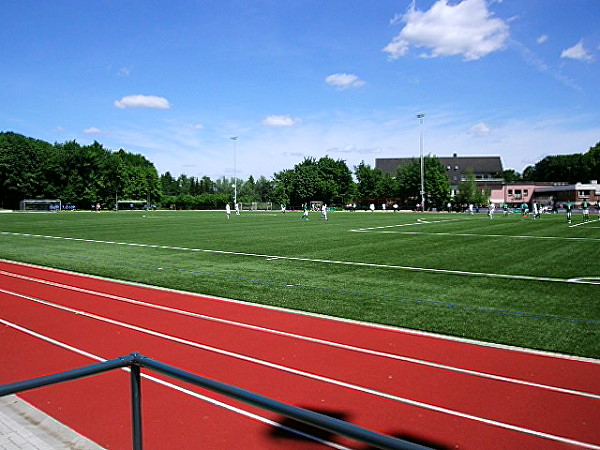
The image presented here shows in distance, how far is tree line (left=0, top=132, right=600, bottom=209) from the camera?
95.2 meters

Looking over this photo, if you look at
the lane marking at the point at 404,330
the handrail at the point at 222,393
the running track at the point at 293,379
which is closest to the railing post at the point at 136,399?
the handrail at the point at 222,393

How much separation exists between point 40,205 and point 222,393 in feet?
340

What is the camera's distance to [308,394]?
235 inches

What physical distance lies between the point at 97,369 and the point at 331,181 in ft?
349

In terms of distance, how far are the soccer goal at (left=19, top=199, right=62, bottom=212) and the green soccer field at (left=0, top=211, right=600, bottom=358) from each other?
73244 millimetres

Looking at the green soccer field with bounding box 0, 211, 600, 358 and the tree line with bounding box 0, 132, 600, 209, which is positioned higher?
the tree line with bounding box 0, 132, 600, 209

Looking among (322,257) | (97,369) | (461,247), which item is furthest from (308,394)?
(461,247)

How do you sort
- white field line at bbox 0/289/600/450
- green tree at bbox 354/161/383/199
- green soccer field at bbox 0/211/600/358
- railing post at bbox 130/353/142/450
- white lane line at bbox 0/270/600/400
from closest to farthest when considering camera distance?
railing post at bbox 130/353/142/450 < white field line at bbox 0/289/600/450 < white lane line at bbox 0/270/600/400 < green soccer field at bbox 0/211/600/358 < green tree at bbox 354/161/383/199

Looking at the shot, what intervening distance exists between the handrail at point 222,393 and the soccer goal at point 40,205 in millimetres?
100401

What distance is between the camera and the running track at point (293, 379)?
504 cm

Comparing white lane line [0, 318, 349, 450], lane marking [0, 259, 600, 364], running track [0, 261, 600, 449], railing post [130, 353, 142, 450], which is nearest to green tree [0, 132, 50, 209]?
lane marking [0, 259, 600, 364]

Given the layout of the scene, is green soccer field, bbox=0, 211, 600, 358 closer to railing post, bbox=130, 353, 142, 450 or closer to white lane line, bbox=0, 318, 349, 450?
white lane line, bbox=0, 318, 349, 450

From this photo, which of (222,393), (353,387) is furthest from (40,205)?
(222,393)

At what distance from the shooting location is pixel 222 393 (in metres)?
2.27
